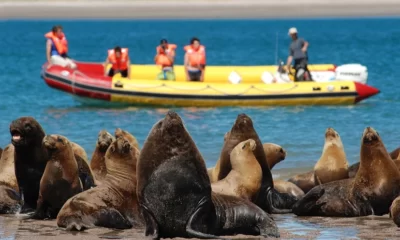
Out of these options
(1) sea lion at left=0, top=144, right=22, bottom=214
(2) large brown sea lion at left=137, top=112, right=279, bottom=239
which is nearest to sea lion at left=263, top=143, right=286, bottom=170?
(1) sea lion at left=0, top=144, right=22, bottom=214

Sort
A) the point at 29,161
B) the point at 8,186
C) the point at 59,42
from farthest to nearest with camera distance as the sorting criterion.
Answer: the point at 59,42 < the point at 8,186 < the point at 29,161

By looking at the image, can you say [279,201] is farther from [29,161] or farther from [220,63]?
[220,63]

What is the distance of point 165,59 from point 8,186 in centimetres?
1363

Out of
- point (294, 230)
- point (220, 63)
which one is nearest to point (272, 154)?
point (294, 230)

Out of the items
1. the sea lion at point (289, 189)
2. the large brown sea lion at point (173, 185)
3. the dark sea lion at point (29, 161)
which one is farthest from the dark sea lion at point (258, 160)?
the large brown sea lion at point (173, 185)

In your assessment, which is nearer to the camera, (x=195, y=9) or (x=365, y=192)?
(x=365, y=192)

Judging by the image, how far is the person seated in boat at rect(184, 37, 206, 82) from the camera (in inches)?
916

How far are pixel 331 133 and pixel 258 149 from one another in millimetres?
1352

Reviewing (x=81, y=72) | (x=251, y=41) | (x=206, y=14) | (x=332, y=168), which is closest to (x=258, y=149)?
(x=332, y=168)

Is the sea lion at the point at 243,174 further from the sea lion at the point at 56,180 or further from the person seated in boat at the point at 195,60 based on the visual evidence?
the person seated in boat at the point at 195,60

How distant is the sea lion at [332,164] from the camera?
11.2 metres

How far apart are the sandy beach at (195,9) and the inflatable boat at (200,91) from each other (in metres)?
52.2

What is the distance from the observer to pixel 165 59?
2419 cm

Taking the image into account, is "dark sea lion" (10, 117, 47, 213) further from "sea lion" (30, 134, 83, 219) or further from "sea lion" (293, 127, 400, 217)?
"sea lion" (293, 127, 400, 217)
